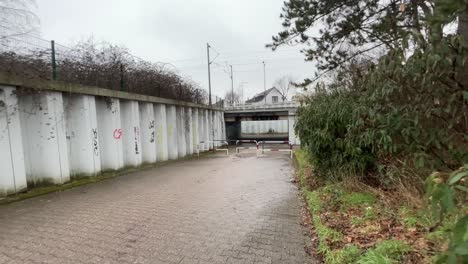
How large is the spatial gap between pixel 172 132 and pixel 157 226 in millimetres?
10575

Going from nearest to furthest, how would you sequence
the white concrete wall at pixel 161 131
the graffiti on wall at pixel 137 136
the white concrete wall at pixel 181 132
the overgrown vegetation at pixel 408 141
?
the overgrown vegetation at pixel 408 141 → the graffiti on wall at pixel 137 136 → the white concrete wall at pixel 161 131 → the white concrete wall at pixel 181 132

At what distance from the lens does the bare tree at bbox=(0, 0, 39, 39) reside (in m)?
6.96

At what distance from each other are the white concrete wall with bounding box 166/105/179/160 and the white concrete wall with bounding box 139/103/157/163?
181cm

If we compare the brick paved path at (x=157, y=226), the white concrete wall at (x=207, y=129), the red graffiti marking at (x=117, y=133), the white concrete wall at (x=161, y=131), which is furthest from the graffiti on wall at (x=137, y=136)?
the white concrete wall at (x=207, y=129)

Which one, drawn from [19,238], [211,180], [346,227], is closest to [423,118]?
[346,227]

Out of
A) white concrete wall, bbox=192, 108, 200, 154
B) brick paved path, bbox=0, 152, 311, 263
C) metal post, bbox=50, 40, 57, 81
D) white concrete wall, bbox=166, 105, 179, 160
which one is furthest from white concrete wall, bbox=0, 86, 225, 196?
white concrete wall, bbox=192, 108, 200, 154

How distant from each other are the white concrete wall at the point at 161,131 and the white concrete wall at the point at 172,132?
0.65 metres

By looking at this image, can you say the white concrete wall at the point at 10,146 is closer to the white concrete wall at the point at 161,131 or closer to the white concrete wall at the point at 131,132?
the white concrete wall at the point at 131,132

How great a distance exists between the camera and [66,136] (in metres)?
7.66

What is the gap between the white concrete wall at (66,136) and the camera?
19.9ft

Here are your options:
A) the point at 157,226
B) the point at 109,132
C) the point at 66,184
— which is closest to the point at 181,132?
the point at 109,132

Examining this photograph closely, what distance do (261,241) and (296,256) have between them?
1.71 ft

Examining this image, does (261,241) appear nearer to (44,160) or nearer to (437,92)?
(437,92)

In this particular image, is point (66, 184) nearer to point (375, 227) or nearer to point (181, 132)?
point (375, 227)
